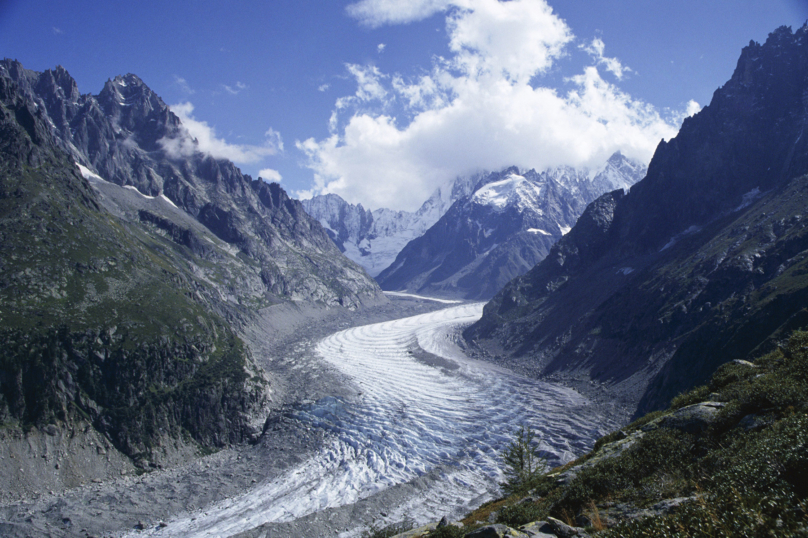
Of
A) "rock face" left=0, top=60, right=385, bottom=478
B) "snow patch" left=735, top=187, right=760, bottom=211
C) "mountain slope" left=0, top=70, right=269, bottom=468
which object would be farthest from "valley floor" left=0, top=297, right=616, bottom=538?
"snow patch" left=735, top=187, right=760, bottom=211

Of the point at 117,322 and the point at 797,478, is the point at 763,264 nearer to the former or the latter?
the point at 797,478

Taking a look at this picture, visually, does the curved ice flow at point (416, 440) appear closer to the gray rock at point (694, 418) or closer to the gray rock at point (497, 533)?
the gray rock at point (694, 418)

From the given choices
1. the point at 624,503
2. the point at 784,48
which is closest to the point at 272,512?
the point at 624,503

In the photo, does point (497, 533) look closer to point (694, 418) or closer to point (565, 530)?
point (565, 530)

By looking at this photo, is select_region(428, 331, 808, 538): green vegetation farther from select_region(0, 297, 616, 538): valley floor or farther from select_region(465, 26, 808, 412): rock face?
select_region(465, 26, 808, 412): rock face

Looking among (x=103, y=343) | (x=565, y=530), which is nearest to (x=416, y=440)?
(x=103, y=343)

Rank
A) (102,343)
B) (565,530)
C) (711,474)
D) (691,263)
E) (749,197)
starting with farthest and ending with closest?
(749,197) → (691,263) → (102,343) → (711,474) → (565,530)
